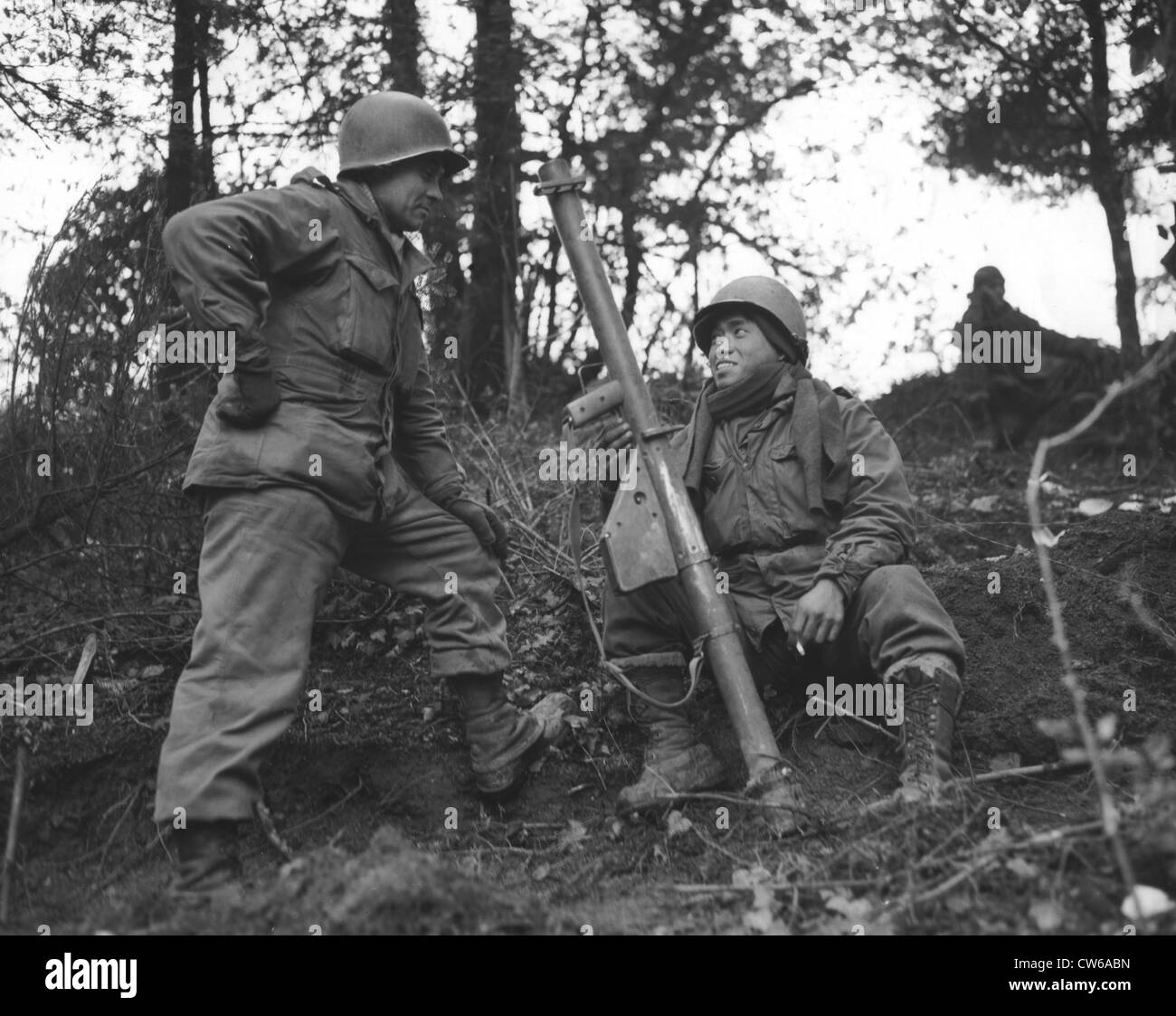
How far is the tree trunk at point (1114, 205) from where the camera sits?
8492 millimetres

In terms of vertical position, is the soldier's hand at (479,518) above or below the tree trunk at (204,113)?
→ below

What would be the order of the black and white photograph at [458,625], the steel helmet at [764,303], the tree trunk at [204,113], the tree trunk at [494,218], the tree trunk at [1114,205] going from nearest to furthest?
the black and white photograph at [458,625], the steel helmet at [764,303], the tree trunk at [204,113], the tree trunk at [494,218], the tree trunk at [1114,205]

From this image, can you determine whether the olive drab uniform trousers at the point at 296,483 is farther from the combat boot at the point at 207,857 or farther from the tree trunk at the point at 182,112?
the tree trunk at the point at 182,112

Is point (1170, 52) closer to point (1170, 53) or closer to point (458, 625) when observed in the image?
point (1170, 53)

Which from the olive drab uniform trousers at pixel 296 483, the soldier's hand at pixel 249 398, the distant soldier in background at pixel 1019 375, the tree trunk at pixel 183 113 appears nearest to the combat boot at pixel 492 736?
the olive drab uniform trousers at pixel 296 483

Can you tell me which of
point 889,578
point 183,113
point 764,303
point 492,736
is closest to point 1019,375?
point 764,303

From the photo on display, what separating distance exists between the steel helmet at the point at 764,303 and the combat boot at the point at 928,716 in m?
1.54

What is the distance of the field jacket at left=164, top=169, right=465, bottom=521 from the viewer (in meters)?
3.49

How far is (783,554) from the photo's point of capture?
4281 millimetres

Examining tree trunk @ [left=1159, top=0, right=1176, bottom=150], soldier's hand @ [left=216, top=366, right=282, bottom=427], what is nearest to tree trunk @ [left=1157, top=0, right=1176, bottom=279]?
tree trunk @ [left=1159, top=0, right=1176, bottom=150]

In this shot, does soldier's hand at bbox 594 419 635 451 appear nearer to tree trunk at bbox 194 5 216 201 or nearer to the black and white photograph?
the black and white photograph

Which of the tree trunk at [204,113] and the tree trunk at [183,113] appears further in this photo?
the tree trunk at [204,113]

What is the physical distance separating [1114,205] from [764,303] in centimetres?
527

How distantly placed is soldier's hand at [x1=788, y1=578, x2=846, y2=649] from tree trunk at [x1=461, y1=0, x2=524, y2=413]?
157 inches
